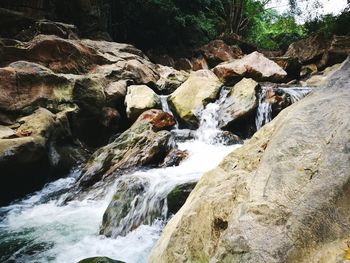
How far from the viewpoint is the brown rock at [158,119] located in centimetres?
972

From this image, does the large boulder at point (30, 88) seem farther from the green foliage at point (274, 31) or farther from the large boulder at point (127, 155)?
the green foliage at point (274, 31)

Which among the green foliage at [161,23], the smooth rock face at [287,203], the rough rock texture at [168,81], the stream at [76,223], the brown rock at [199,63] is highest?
the green foliage at [161,23]

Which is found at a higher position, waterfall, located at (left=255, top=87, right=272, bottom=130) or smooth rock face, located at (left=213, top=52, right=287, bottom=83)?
smooth rock face, located at (left=213, top=52, right=287, bottom=83)

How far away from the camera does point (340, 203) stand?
1849 millimetres

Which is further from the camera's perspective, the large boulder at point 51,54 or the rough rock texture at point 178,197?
the large boulder at point 51,54

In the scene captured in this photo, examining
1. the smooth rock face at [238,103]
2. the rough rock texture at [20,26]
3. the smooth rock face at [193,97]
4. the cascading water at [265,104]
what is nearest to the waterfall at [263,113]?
the cascading water at [265,104]

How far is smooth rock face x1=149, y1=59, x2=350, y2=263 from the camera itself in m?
1.87

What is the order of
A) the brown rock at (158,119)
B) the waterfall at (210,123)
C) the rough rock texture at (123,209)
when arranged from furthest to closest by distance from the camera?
the brown rock at (158,119)
the waterfall at (210,123)
the rough rock texture at (123,209)

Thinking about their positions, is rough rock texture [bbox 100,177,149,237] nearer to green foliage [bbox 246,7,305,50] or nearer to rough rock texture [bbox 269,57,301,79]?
rough rock texture [bbox 269,57,301,79]

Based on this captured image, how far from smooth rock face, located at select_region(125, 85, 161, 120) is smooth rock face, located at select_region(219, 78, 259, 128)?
228cm

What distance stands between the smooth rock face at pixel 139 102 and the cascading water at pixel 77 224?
324cm

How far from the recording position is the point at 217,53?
63.8ft

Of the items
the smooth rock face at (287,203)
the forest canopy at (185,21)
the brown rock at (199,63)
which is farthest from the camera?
the brown rock at (199,63)

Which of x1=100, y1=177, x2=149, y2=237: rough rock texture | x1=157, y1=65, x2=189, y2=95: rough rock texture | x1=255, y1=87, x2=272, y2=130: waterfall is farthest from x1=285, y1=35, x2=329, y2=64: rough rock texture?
x1=100, y1=177, x2=149, y2=237: rough rock texture
